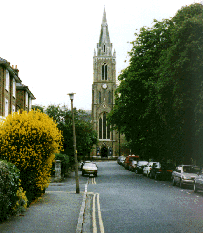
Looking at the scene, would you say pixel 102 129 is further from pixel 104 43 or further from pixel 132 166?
pixel 132 166

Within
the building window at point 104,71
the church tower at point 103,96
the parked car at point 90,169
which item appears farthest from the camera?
the building window at point 104,71

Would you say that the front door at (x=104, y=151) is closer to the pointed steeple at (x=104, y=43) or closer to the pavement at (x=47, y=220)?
the pointed steeple at (x=104, y=43)

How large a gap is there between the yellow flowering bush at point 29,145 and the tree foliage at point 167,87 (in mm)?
10729

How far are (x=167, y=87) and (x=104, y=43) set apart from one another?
79.2m

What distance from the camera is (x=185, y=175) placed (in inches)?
865

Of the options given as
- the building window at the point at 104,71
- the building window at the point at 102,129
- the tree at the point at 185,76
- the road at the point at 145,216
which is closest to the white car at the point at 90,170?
the tree at the point at 185,76

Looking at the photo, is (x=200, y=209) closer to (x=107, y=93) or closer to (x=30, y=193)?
(x=30, y=193)

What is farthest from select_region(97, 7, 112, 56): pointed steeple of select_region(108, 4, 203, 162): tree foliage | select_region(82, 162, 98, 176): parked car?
select_region(82, 162, 98, 176): parked car

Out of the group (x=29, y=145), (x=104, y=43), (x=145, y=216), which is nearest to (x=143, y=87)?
Answer: (x=29, y=145)

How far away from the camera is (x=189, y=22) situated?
71.8 feet

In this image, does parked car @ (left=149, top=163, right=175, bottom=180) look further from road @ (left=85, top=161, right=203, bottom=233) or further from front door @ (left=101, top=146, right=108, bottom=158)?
front door @ (left=101, top=146, right=108, bottom=158)

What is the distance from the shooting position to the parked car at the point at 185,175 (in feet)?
71.0

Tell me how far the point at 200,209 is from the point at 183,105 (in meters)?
11.3

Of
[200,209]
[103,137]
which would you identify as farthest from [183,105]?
[103,137]
